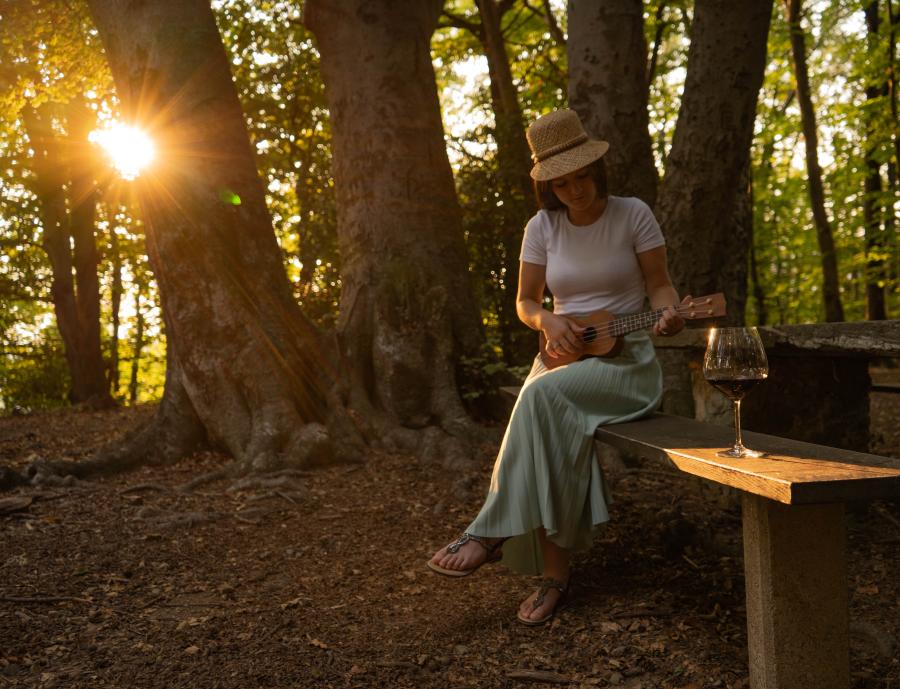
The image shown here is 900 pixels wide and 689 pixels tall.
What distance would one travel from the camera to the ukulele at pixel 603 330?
3062 millimetres

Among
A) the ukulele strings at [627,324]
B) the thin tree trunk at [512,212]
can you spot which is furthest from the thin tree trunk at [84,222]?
the ukulele strings at [627,324]

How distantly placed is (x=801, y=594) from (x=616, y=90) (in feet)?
15.4

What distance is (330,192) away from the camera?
9602 millimetres

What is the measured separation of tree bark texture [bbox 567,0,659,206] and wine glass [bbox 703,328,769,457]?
3860mm

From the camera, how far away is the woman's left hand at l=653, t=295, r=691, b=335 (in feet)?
9.65

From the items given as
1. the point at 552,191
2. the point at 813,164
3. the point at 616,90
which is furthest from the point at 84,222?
the point at 813,164

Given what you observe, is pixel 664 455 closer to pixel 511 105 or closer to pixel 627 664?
pixel 627 664

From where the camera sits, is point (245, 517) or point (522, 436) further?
point (245, 517)

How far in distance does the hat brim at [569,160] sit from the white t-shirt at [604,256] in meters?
0.24

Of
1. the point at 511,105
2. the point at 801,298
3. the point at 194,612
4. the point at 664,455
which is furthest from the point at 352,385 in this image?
the point at 801,298

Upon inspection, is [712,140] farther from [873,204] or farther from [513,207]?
[873,204]

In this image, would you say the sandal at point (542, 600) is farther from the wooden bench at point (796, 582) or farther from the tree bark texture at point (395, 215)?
the tree bark texture at point (395, 215)

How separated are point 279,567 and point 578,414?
5.79 ft

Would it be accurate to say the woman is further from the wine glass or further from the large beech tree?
the large beech tree
